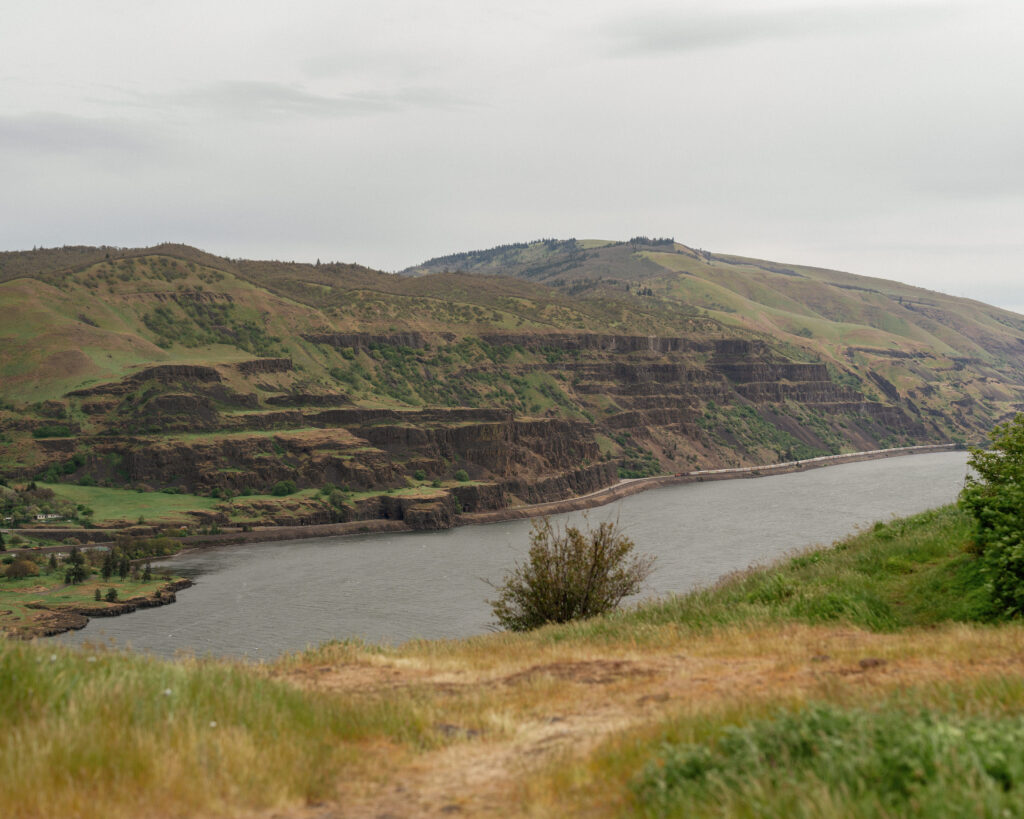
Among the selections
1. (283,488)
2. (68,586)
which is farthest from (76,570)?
(283,488)

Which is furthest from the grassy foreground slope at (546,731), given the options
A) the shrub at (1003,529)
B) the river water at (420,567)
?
the river water at (420,567)

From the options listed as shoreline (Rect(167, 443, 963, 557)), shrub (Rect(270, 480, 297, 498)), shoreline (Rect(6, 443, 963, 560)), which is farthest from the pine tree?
shrub (Rect(270, 480, 297, 498))

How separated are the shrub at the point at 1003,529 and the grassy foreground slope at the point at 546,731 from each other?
0.78 meters

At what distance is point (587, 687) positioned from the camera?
39.9 ft

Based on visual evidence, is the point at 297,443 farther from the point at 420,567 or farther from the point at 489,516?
the point at 420,567

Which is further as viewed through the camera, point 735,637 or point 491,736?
point 735,637

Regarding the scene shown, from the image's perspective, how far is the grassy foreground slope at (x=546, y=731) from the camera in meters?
6.73

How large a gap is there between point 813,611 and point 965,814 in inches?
477

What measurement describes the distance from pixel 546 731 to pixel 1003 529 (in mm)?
10116

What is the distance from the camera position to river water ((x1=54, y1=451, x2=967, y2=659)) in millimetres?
68375

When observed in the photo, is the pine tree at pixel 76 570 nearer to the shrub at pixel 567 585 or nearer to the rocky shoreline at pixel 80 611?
the rocky shoreline at pixel 80 611

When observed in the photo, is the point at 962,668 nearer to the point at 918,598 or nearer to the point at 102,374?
the point at 918,598

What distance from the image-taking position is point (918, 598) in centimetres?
1762

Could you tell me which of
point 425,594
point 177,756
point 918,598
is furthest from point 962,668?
point 425,594
